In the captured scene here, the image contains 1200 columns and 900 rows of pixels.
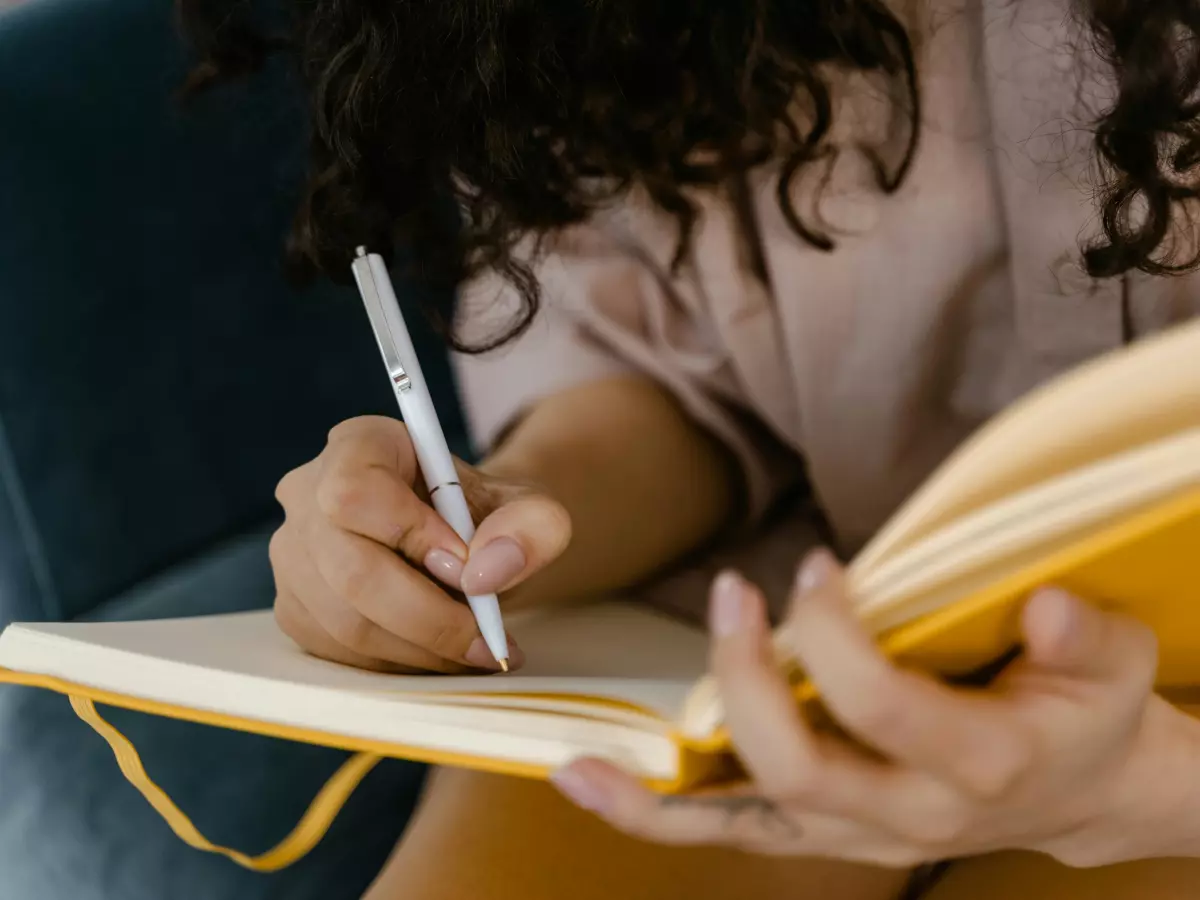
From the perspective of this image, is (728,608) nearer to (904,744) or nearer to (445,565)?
(904,744)

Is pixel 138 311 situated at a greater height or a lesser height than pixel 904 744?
greater

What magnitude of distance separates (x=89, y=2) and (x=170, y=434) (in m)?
0.26

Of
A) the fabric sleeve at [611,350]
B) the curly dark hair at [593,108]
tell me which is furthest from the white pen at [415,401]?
the fabric sleeve at [611,350]

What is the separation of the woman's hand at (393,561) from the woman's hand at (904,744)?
0.39 ft

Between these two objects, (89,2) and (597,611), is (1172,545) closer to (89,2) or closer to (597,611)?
(597,611)

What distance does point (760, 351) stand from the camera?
0.58 meters

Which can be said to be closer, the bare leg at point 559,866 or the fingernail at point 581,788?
the fingernail at point 581,788

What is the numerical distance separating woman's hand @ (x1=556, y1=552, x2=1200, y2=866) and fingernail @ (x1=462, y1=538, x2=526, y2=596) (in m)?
0.11

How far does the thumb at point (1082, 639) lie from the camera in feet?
0.85

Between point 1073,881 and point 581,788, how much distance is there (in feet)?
0.77

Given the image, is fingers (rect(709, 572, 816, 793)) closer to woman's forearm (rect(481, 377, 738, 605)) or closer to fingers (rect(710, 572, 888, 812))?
fingers (rect(710, 572, 888, 812))

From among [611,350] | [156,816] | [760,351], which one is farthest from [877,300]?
[156,816]

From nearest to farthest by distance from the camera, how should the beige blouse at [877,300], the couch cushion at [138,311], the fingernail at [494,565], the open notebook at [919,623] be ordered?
the open notebook at [919,623]
the fingernail at [494,565]
the beige blouse at [877,300]
the couch cushion at [138,311]

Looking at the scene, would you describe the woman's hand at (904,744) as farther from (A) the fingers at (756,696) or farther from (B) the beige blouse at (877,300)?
(B) the beige blouse at (877,300)
